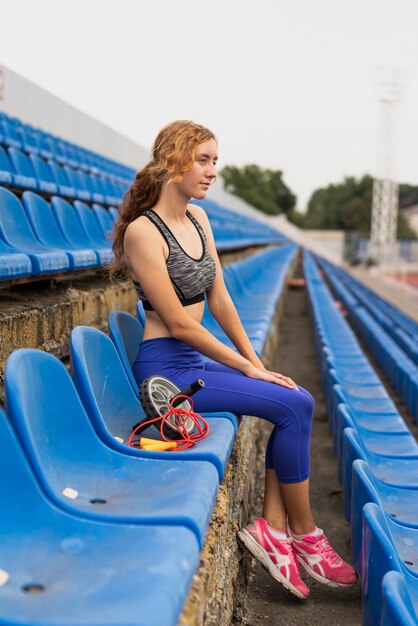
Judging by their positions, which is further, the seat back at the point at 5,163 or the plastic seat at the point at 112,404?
the seat back at the point at 5,163

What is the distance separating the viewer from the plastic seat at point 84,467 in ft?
3.19

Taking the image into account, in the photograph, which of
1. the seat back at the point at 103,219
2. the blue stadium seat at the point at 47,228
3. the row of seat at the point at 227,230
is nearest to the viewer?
the blue stadium seat at the point at 47,228

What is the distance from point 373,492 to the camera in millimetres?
1468

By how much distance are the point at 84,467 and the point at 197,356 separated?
0.60 metres

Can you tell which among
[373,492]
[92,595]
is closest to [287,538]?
[373,492]

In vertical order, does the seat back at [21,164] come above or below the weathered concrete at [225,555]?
above

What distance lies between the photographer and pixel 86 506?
3.39ft

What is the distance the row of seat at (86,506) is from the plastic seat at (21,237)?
65 centimetres

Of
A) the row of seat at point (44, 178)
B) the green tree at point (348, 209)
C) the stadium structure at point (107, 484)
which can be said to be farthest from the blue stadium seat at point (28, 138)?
the green tree at point (348, 209)

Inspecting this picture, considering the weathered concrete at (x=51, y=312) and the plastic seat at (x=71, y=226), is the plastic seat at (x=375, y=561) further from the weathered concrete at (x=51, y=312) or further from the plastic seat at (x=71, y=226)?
the plastic seat at (x=71, y=226)

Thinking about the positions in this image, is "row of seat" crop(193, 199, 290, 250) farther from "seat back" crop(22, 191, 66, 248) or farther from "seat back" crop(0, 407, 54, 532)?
"seat back" crop(0, 407, 54, 532)

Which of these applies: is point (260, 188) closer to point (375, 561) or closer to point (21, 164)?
point (21, 164)

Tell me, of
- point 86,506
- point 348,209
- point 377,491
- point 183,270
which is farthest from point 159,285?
point 348,209

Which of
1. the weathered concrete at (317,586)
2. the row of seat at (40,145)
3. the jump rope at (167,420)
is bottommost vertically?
the weathered concrete at (317,586)
